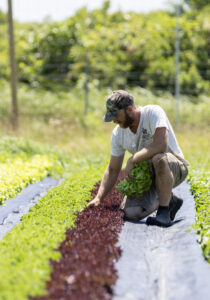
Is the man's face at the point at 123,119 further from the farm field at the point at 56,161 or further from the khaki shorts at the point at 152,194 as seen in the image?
the farm field at the point at 56,161

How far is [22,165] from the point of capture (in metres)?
7.73

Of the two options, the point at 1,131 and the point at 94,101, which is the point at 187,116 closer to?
the point at 94,101

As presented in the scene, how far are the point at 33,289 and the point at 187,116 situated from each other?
486 inches

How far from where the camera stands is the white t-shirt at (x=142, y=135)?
4637mm

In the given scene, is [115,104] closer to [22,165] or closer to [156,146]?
[156,146]

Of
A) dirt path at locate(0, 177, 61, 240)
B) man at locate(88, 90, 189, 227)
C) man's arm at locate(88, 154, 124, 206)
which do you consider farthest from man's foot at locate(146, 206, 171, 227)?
dirt path at locate(0, 177, 61, 240)

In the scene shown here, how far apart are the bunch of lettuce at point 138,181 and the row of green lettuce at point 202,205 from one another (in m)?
0.66

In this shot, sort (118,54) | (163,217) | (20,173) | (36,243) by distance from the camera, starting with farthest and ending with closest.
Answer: (118,54)
(20,173)
(163,217)
(36,243)

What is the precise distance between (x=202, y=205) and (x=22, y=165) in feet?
12.9

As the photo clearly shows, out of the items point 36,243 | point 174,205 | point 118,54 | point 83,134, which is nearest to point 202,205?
point 174,205

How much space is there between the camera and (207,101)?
15836 mm

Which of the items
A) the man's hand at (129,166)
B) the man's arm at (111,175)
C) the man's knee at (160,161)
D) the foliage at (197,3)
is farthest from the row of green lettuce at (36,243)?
the foliage at (197,3)

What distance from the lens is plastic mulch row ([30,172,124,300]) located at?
282 cm

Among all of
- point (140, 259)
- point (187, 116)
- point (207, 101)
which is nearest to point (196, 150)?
point (187, 116)
